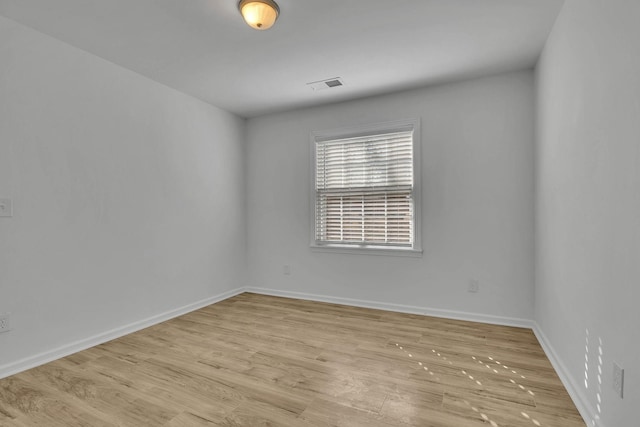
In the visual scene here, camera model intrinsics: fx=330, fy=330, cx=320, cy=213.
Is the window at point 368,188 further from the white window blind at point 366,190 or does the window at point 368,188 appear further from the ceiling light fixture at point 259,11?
the ceiling light fixture at point 259,11

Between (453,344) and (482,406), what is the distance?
0.91m

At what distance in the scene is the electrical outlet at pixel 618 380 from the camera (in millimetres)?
1391

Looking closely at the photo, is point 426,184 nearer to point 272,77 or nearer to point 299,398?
point 272,77

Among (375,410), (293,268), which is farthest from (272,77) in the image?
(375,410)

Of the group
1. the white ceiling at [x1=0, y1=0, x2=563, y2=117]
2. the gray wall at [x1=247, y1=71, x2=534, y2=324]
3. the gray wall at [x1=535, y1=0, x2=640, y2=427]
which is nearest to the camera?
the gray wall at [x1=535, y1=0, x2=640, y2=427]

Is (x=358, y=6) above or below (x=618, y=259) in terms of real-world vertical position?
above

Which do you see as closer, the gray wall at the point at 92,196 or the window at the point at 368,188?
the gray wall at the point at 92,196

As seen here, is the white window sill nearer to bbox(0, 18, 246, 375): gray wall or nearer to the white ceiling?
bbox(0, 18, 246, 375): gray wall

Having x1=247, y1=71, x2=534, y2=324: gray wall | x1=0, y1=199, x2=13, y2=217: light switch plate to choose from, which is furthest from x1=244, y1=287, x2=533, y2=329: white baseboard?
x1=0, y1=199, x2=13, y2=217: light switch plate

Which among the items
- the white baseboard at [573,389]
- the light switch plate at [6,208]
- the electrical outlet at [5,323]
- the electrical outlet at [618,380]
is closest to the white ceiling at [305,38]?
the light switch plate at [6,208]

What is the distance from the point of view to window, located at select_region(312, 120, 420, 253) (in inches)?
145

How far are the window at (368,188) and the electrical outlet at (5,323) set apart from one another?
2.85 meters

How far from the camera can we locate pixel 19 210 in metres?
2.36

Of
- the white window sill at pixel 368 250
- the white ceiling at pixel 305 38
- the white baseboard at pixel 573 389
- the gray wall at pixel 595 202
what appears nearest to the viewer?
the gray wall at pixel 595 202
